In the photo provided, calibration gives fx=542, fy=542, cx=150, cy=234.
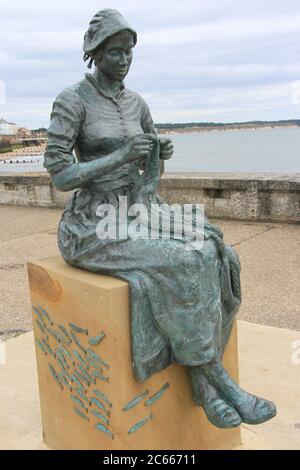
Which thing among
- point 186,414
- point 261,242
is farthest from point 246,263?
point 186,414

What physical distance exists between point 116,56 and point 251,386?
215 cm

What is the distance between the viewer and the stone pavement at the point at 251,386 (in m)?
2.93

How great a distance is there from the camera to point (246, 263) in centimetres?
613

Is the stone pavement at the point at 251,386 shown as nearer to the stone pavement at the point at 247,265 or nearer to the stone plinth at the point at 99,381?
the stone plinth at the point at 99,381

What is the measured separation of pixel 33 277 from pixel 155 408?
3.01 feet

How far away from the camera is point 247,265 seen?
19.9ft

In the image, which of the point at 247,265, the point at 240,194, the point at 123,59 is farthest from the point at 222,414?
the point at 240,194

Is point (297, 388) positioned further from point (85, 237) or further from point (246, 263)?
point (246, 263)

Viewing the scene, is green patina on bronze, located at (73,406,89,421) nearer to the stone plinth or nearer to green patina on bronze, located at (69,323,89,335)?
the stone plinth

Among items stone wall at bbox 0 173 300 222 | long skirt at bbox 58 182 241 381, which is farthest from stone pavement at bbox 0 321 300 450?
stone wall at bbox 0 173 300 222

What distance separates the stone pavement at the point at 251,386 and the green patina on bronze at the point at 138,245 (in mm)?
577

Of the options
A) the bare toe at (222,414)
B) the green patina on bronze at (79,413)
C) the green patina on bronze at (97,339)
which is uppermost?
the green patina on bronze at (97,339)

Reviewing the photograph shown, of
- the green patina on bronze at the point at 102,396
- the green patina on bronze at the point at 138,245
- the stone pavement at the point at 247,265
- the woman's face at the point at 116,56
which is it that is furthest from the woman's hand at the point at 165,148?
the stone pavement at the point at 247,265

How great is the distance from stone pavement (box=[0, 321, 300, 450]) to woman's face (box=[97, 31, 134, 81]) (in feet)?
6.55
